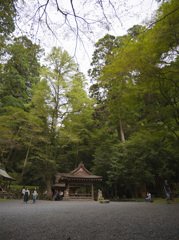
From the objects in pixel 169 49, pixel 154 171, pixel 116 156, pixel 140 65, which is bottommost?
pixel 154 171

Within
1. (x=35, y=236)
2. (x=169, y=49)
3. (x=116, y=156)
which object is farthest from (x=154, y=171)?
(x=35, y=236)

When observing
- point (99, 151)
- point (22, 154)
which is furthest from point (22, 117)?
point (22, 154)

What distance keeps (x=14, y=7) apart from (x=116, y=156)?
1619 centimetres

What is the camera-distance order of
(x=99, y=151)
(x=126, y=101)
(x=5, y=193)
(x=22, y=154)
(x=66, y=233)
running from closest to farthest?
(x=66, y=233) < (x=126, y=101) < (x=5, y=193) < (x=99, y=151) < (x=22, y=154)

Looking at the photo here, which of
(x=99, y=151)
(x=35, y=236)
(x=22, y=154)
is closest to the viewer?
(x=35, y=236)

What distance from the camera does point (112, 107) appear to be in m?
7.62

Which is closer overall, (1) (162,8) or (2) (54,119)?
(1) (162,8)

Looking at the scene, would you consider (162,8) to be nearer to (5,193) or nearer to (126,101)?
(126,101)

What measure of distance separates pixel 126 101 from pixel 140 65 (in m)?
1.73

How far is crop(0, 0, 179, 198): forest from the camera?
542 centimetres

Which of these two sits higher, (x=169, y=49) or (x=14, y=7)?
(x=169, y=49)

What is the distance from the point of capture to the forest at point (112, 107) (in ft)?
17.8

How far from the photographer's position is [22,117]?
1467cm

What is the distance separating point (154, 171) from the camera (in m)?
14.8
